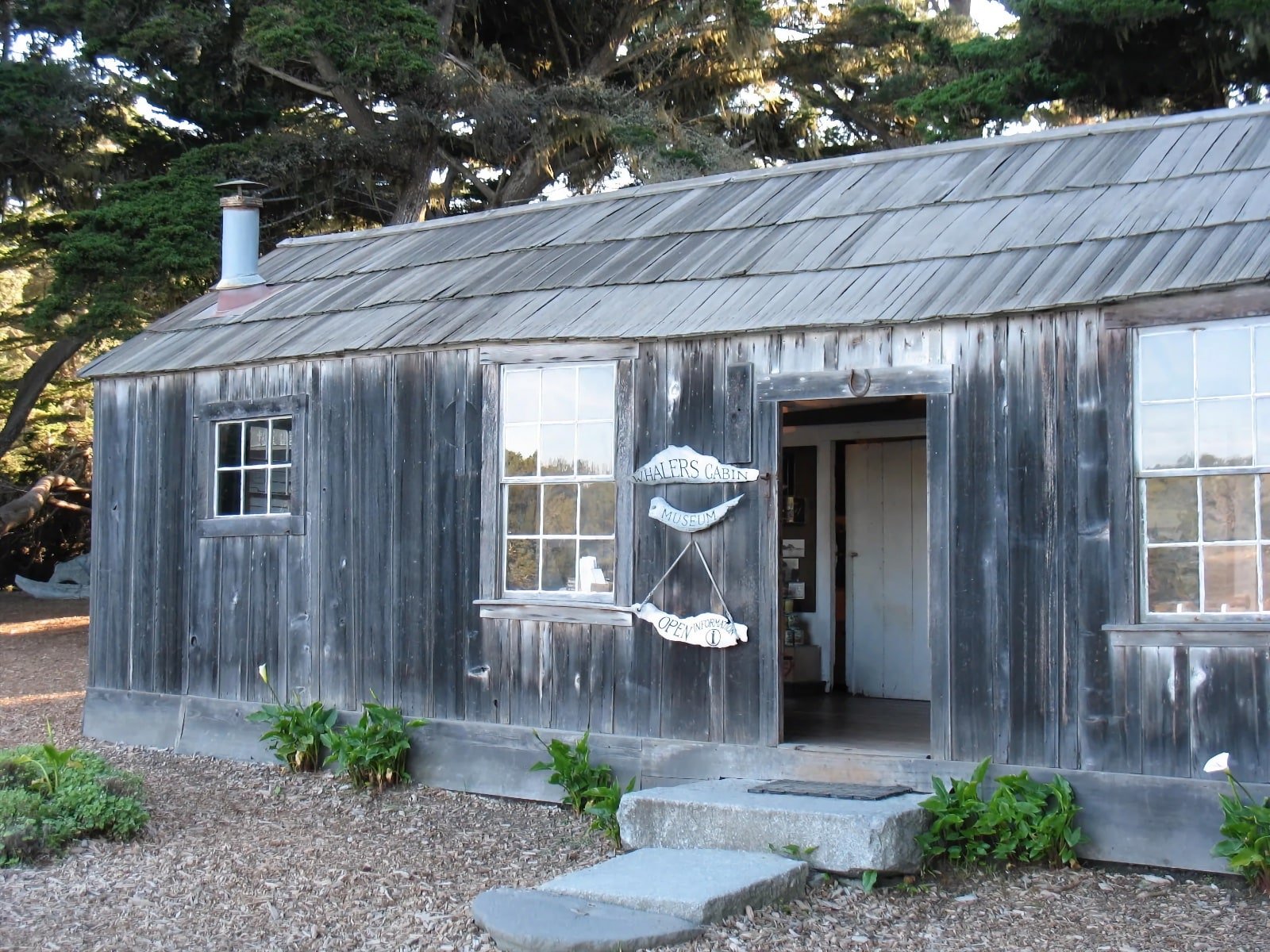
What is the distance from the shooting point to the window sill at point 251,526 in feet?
32.9

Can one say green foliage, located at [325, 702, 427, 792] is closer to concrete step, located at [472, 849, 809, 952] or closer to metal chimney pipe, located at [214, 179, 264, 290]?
concrete step, located at [472, 849, 809, 952]

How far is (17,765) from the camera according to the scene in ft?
26.2

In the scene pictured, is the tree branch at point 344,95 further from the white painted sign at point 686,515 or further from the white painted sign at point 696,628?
the white painted sign at point 696,628

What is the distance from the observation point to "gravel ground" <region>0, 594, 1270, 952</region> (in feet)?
19.7

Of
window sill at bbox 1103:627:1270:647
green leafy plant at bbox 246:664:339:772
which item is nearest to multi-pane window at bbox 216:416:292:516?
green leafy plant at bbox 246:664:339:772

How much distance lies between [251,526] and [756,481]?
4.17 meters

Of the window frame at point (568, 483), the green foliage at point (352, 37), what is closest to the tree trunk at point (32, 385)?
the green foliage at point (352, 37)

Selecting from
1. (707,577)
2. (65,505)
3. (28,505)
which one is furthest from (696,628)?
(65,505)

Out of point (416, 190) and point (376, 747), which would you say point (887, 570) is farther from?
point (416, 190)

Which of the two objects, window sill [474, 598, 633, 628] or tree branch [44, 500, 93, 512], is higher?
tree branch [44, 500, 93, 512]

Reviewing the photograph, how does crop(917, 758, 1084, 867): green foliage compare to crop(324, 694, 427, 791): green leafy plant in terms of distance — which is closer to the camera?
crop(917, 758, 1084, 867): green foliage

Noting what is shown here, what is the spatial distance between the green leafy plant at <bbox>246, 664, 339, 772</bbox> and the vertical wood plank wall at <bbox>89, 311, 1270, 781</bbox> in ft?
0.73

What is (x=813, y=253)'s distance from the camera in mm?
8672

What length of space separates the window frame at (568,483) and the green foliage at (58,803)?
2428 mm
